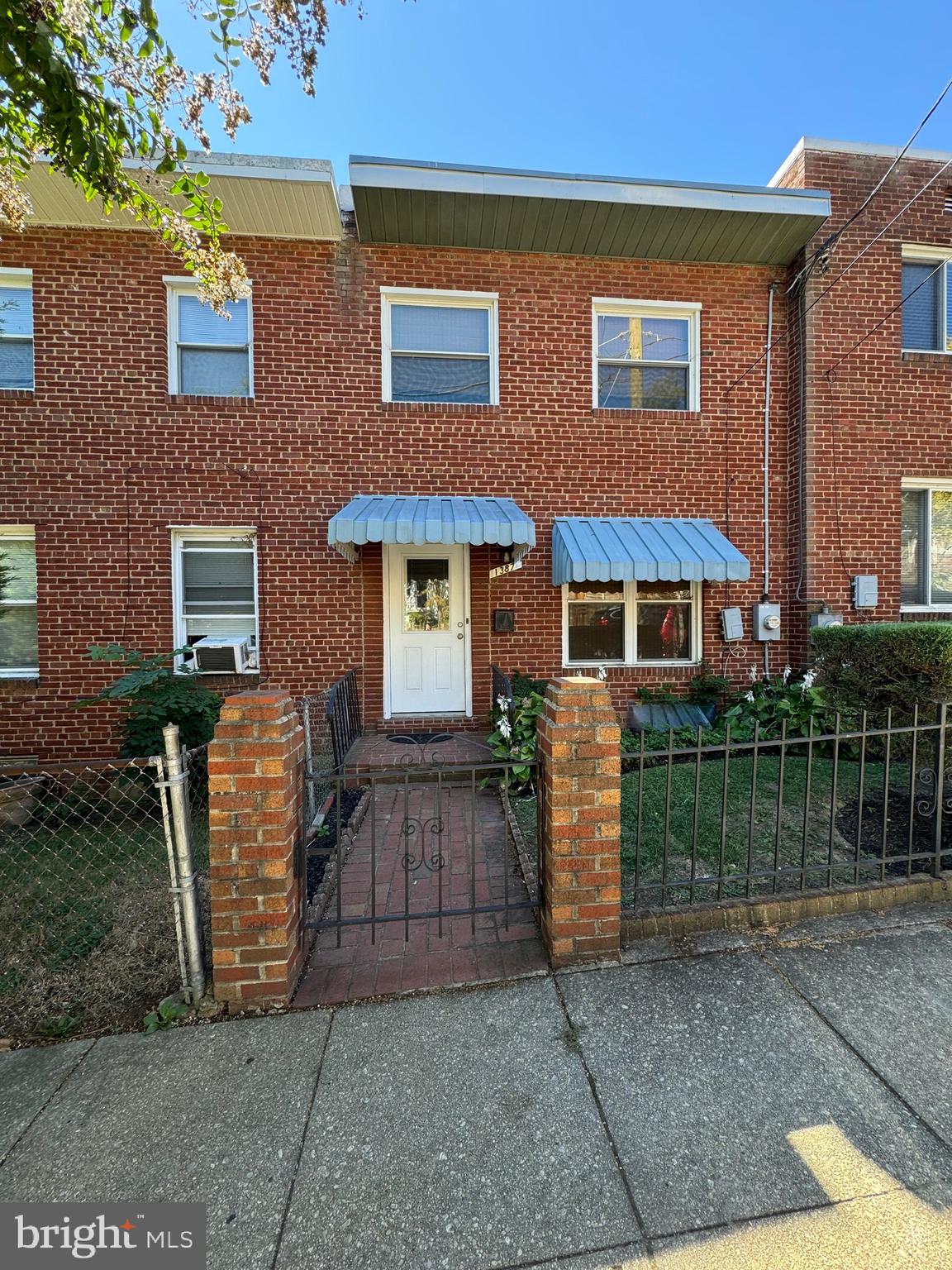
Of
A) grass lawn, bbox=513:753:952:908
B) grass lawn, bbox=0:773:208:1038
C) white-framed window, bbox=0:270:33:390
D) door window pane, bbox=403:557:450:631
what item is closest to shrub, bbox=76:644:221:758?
grass lawn, bbox=0:773:208:1038

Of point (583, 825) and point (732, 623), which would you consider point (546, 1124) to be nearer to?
point (583, 825)

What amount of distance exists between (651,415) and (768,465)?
166cm

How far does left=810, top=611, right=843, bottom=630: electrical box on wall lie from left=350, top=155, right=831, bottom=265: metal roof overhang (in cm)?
450

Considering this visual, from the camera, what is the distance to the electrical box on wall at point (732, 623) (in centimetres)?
679

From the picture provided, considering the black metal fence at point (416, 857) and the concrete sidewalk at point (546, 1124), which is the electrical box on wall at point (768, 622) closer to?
the black metal fence at point (416, 857)

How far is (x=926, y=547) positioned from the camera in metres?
7.07

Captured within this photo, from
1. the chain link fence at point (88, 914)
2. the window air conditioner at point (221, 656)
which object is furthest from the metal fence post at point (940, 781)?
the window air conditioner at point (221, 656)

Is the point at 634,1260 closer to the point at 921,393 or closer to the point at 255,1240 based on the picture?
the point at 255,1240

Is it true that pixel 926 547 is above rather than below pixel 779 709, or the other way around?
above

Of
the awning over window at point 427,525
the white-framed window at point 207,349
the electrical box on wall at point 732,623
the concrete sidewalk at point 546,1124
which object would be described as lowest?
the concrete sidewalk at point 546,1124

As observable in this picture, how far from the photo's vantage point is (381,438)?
6398mm

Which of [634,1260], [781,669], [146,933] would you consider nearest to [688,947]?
[634,1260]

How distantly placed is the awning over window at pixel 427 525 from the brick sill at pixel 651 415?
1.91 meters

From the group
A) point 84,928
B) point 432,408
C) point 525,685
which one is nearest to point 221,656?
point 84,928
